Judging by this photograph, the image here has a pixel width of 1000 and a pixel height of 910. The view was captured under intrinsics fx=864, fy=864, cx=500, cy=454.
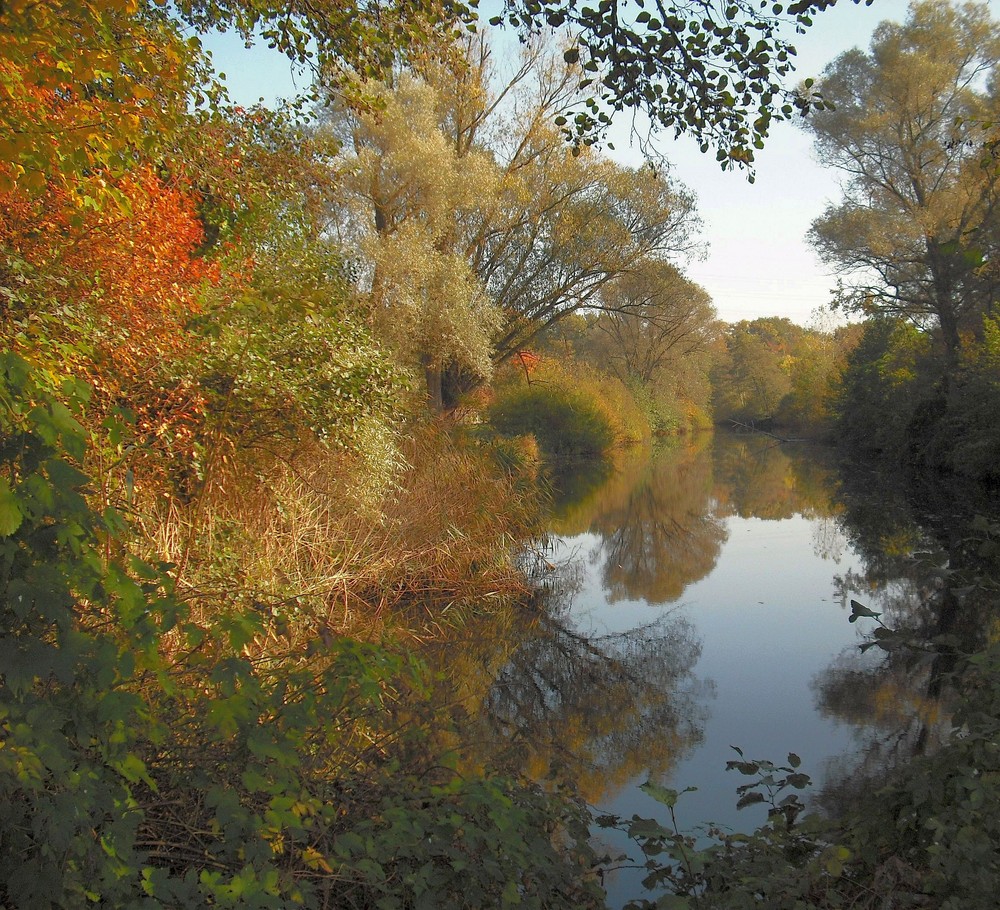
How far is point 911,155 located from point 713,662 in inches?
739

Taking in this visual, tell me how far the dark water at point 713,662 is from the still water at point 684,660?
2cm

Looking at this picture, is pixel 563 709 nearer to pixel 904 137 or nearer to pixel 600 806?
pixel 600 806

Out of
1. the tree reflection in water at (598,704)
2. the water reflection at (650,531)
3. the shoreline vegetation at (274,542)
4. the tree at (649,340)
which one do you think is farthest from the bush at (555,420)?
the tree reflection in water at (598,704)

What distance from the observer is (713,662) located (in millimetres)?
8023

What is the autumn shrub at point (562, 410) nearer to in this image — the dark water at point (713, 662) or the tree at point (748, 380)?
the dark water at point (713, 662)

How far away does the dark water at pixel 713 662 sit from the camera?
5.40 meters

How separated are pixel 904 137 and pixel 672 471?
38.9 feet

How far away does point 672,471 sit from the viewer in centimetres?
2875

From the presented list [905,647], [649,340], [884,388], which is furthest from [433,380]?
[649,340]

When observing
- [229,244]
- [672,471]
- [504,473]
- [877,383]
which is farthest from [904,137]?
[229,244]

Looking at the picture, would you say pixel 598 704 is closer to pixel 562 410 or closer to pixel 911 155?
pixel 911 155

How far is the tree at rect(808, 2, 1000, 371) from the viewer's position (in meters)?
20.9

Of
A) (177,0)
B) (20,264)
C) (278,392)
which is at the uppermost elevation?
(177,0)

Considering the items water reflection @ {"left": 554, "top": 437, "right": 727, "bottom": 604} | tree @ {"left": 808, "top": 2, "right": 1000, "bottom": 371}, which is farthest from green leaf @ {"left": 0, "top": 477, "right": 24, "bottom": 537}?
tree @ {"left": 808, "top": 2, "right": 1000, "bottom": 371}
